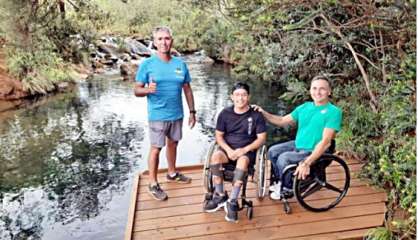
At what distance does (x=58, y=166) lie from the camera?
21.4 feet

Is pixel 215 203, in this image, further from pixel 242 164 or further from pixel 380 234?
pixel 380 234

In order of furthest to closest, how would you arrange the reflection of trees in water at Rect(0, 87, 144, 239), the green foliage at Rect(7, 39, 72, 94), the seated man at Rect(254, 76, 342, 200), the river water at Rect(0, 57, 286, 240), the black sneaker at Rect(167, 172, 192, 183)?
the green foliage at Rect(7, 39, 72, 94) → the reflection of trees in water at Rect(0, 87, 144, 239) → the river water at Rect(0, 57, 286, 240) → the black sneaker at Rect(167, 172, 192, 183) → the seated man at Rect(254, 76, 342, 200)

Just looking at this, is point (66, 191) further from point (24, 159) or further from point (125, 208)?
point (24, 159)

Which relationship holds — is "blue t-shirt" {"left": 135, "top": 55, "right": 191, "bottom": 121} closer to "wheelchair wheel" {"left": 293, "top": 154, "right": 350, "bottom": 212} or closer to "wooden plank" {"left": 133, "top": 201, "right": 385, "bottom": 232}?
"wooden plank" {"left": 133, "top": 201, "right": 385, "bottom": 232}

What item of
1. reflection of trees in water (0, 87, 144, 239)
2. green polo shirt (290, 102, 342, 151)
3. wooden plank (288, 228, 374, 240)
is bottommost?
reflection of trees in water (0, 87, 144, 239)

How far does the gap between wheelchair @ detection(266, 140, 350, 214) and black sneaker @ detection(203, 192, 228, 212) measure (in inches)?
17.9

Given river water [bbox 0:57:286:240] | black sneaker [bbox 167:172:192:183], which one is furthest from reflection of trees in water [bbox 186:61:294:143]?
black sneaker [bbox 167:172:192:183]

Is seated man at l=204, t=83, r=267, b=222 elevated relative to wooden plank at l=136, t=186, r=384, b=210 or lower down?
elevated

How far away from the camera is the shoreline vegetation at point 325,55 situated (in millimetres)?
2934

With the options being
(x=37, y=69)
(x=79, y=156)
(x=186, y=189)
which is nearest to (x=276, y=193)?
(x=186, y=189)

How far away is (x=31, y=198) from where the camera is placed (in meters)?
5.47

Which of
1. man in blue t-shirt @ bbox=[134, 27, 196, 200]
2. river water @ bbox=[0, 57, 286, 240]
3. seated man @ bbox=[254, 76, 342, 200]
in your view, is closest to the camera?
seated man @ bbox=[254, 76, 342, 200]

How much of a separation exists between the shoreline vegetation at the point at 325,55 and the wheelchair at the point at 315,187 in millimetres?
348

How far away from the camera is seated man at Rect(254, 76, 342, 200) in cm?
316
